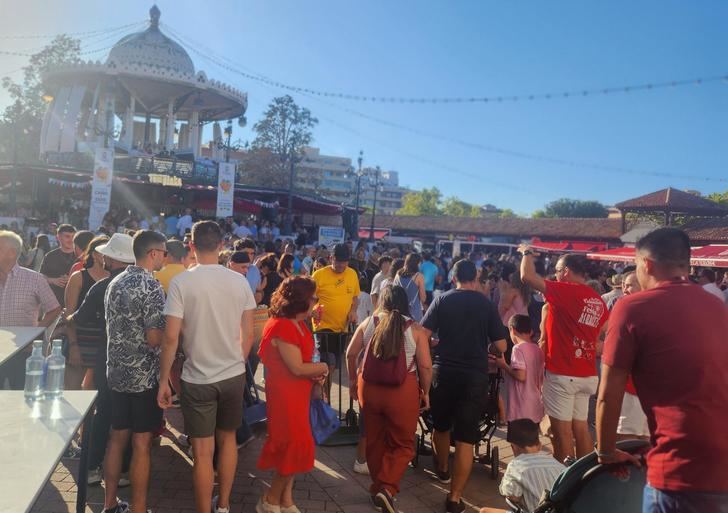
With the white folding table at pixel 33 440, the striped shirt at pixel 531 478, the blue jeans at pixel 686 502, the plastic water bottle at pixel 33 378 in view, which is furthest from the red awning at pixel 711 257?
the plastic water bottle at pixel 33 378

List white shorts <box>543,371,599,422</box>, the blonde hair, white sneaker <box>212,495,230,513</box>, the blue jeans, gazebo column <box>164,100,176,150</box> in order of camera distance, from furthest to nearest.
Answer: gazebo column <box>164,100,176,150</box>
the blonde hair
white shorts <box>543,371,599,422</box>
white sneaker <box>212,495,230,513</box>
the blue jeans

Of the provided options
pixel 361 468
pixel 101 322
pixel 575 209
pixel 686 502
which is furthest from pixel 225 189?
pixel 575 209

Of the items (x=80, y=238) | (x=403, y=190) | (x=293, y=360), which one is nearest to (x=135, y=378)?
(x=293, y=360)

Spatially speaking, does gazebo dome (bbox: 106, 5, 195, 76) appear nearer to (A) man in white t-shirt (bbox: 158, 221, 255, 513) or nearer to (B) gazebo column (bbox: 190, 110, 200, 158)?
(B) gazebo column (bbox: 190, 110, 200, 158)

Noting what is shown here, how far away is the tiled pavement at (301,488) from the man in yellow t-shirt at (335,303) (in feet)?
4.28

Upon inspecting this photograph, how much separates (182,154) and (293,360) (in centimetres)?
3161

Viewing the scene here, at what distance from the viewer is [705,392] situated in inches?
83.0

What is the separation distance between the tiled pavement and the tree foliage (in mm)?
84215

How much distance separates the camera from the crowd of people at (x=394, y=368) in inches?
85.7

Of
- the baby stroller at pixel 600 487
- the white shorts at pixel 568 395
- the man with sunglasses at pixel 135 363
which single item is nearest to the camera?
the baby stroller at pixel 600 487

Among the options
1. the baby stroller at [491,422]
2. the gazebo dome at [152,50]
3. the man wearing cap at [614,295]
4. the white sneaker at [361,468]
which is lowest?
the white sneaker at [361,468]

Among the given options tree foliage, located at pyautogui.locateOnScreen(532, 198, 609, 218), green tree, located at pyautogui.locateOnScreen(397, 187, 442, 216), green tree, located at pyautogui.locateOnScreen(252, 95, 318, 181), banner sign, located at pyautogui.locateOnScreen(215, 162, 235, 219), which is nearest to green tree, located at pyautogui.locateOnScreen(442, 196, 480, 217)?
green tree, located at pyautogui.locateOnScreen(397, 187, 442, 216)

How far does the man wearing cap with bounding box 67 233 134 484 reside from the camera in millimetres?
3947

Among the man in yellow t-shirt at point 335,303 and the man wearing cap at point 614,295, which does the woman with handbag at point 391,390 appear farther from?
the man wearing cap at point 614,295
